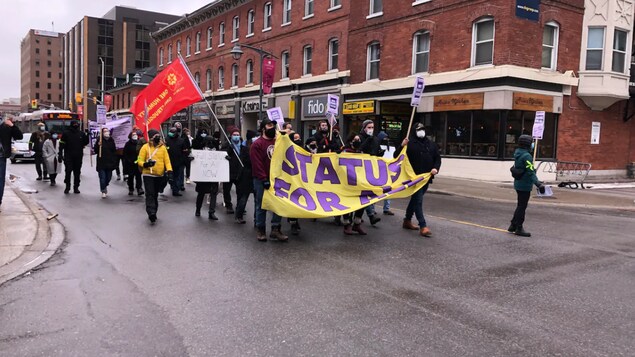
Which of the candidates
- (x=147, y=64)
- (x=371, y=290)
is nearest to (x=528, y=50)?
(x=371, y=290)

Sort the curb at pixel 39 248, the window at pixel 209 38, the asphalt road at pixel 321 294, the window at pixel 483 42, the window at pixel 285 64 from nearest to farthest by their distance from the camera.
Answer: the asphalt road at pixel 321 294 < the curb at pixel 39 248 < the window at pixel 483 42 < the window at pixel 285 64 < the window at pixel 209 38

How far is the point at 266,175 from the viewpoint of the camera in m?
7.70

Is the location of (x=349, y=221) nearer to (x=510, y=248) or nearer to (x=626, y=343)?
(x=510, y=248)

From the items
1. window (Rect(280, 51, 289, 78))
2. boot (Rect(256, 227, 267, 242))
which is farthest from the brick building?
boot (Rect(256, 227, 267, 242))

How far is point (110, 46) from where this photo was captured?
290 feet

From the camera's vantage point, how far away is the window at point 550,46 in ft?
65.6

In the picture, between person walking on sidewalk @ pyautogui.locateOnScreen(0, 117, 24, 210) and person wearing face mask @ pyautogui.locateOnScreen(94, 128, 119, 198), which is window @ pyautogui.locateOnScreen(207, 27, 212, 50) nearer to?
person wearing face mask @ pyautogui.locateOnScreen(94, 128, 119, 198)

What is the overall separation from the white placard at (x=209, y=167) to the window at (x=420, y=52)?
14730 mm

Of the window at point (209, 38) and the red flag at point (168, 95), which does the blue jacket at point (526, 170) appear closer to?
the red flag at point (168, 95)

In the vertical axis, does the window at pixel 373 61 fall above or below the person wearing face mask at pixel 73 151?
above

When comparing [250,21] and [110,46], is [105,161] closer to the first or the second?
[250,21]

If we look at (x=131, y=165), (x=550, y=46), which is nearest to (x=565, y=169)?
(x=550, y=46)

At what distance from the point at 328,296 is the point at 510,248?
3.80 meters

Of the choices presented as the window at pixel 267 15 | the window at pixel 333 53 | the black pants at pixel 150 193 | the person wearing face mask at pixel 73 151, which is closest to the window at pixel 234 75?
the window at pixel 267 15
